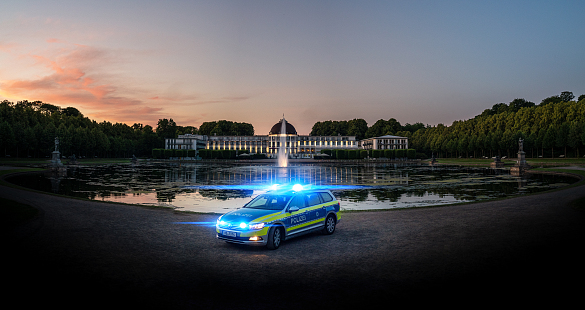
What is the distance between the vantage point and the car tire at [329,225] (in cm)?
1587

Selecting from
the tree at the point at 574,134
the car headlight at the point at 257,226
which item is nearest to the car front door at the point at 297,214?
the car headlight at the point at 257,226

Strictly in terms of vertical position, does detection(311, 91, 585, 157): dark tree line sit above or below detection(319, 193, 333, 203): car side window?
above

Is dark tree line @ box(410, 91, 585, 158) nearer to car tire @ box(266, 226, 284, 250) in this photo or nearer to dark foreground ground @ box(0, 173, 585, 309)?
dark foreground ground @ box(0, 173, 585, 309)

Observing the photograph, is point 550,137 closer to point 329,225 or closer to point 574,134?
point 574,134

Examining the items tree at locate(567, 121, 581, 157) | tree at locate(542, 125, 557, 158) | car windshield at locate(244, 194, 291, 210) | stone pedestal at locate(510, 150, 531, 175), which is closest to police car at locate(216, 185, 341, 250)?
car windshield at locate(244, 194, 291, 210)

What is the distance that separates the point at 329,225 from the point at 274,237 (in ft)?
10.7

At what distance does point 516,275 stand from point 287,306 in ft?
20.1

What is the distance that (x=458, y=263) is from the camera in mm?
11289

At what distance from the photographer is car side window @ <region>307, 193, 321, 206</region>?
51.1ft

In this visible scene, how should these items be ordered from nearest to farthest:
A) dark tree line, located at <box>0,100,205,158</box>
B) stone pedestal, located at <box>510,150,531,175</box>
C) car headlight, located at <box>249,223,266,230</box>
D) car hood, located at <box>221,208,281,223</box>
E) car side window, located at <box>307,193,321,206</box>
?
car headlight, located at <box>249,223,266,230</box>
car hood, located at <box>221,208,281,223</box>
car side window, located at <box>307,193,321,206</box>
stone pedestal, located at <box>510,150,531,175</box>
dark tree line, located at <box>0,100,205,158</box>

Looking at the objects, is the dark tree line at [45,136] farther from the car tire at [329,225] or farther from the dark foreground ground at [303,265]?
the car tire at [329,225]

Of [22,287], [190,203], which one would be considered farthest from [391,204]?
[22,287]

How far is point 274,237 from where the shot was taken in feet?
44.3

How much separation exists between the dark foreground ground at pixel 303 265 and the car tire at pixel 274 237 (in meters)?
0.27
